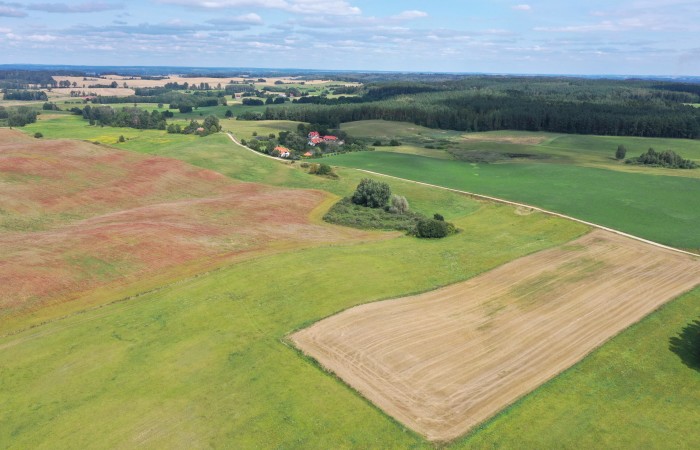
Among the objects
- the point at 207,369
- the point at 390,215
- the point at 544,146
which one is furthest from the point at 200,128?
the point at 207,369

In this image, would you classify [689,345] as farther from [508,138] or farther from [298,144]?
[508,138]

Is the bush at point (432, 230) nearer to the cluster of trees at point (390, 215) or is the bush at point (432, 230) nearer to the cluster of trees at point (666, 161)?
the cluster of trees at point (390, 215)

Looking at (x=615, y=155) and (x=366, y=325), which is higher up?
(x=615, y=155)

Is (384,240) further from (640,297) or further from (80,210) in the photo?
(80,210)

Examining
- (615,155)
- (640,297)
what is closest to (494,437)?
(640,297)

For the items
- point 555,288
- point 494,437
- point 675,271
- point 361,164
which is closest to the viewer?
point 494,437

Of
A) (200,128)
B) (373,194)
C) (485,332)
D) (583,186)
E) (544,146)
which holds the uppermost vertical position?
(544,146)

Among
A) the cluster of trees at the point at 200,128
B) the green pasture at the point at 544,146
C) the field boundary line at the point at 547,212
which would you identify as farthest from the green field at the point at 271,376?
the cluster of trees at the point at 200,128
